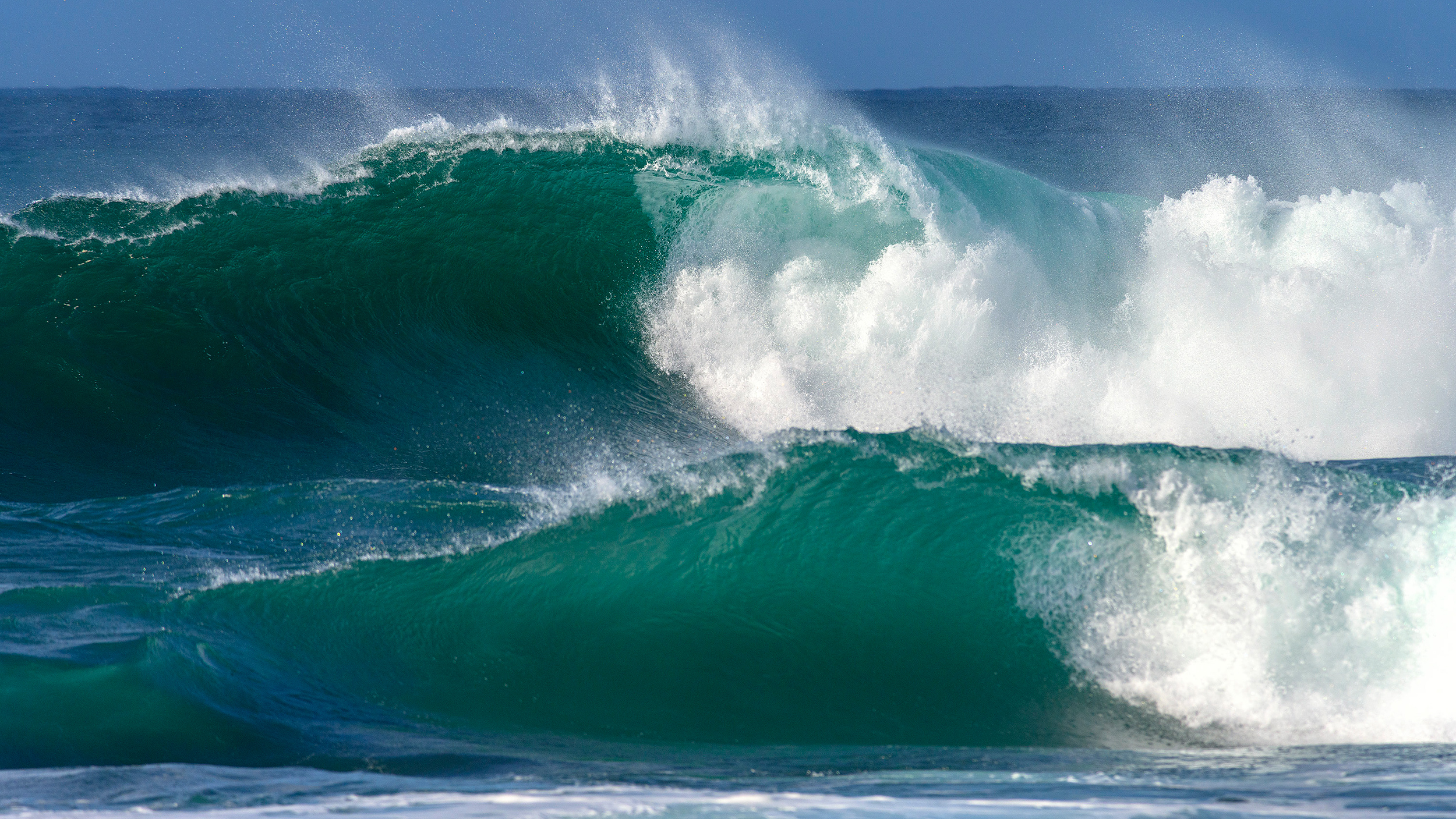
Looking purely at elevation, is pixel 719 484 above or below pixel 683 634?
above

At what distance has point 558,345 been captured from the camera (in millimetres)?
8344

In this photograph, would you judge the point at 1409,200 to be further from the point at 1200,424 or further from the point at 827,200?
the point at 827,200

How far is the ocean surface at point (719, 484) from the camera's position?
3338 mm

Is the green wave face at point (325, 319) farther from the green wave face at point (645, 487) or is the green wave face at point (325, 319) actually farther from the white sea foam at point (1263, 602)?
the white sea foam at point (1263, 602)

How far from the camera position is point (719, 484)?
461cm

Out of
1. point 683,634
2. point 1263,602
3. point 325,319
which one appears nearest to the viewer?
point 1263,602

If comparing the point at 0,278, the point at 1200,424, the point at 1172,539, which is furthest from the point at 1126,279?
the point at 0,278

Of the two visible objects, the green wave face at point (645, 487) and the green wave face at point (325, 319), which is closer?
the green wave face at point (645, 487)

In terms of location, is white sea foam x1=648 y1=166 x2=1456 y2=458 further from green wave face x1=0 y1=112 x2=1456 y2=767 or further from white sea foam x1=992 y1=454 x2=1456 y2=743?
white sea foam x1=992 y1=454 x2=1456 y2=743

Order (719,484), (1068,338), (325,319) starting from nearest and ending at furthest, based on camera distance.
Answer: (719,484) → (325,319) → (1068,338)

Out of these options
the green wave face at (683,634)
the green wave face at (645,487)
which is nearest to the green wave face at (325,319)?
the green wave face at (645,487)

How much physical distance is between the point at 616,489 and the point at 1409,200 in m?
9.01

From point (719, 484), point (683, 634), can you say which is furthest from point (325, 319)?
point (683, 634)

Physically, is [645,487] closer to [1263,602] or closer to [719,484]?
[719,484]
